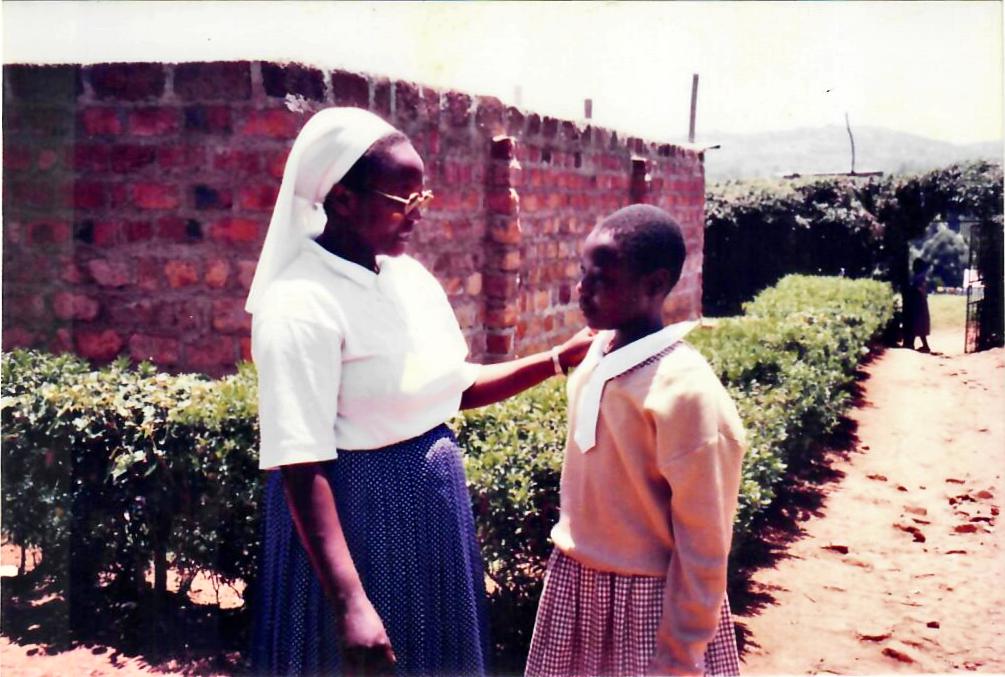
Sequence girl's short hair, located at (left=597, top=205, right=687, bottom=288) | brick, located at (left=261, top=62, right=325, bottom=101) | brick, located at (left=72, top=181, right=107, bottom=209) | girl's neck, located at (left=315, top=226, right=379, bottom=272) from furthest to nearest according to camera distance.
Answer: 1. brick, located at (left=72, top=181, right=107, bottom=209)
2. brick, located at (left=261, top=62, right=325, bottom=101)
3. girl's neck, located at (left=315, top=226, right=379, bottom=272)
4. girl's short hair, located at (left=597, top=205, right=687, bottom=288)

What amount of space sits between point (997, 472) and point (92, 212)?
674cm

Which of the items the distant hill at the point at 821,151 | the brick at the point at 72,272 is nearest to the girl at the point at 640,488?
the brick at the point at 72,272

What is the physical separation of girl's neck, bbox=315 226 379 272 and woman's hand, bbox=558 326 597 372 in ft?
2.06

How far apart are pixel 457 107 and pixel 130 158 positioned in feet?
5.33

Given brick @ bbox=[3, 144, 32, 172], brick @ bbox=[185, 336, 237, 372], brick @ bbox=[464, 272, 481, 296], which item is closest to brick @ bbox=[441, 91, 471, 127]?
brick @ bbox=[464, 272, 481, 296]

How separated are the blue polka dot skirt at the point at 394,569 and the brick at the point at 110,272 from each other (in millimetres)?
1974

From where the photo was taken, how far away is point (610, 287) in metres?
2.04

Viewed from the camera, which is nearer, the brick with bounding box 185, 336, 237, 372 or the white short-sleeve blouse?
the white short-sleeve blouse

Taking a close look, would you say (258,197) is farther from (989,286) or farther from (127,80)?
(989,286)

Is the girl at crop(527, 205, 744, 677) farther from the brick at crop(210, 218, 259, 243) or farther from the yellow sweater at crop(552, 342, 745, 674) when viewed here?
the brick at crop(210, 218, 259, 243)

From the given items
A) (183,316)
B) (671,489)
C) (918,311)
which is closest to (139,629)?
(183,316)

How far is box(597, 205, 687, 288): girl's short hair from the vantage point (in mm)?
2006

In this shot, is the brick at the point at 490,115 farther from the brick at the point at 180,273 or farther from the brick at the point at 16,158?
the brick at the point at 16,158

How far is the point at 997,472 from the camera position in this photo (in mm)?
7344
